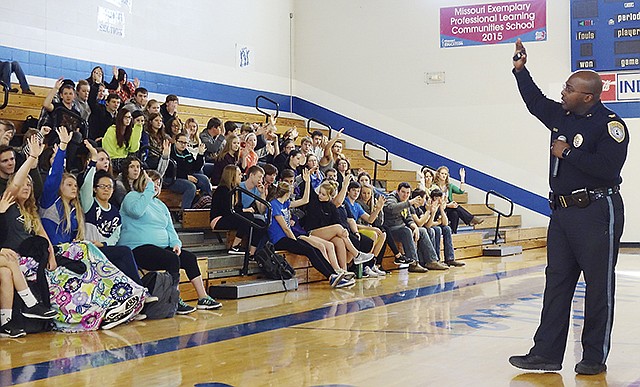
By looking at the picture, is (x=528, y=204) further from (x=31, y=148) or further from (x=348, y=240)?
(x=31, y=148)

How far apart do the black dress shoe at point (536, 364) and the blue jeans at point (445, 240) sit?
6.88 meters

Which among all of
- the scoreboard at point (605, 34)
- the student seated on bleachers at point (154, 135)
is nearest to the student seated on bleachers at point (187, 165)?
the student seated on bleachers at point (154, 135)

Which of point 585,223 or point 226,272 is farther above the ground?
point 585,223

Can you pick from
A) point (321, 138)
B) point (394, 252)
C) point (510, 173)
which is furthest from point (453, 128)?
point (394, 252)

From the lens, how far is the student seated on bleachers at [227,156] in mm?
9875

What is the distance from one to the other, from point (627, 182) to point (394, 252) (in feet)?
18.5

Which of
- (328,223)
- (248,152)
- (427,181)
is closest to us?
(328,223)

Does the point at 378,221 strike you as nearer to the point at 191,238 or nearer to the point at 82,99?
the point at 191,238

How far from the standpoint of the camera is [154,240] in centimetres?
712

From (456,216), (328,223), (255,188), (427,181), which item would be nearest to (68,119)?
(255,188)

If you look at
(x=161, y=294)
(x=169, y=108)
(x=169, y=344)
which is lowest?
(x=169, y=344)

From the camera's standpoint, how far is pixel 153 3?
42.7 ft

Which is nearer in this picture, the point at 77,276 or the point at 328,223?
the point at 77,276

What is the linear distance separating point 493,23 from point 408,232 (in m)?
5.99
